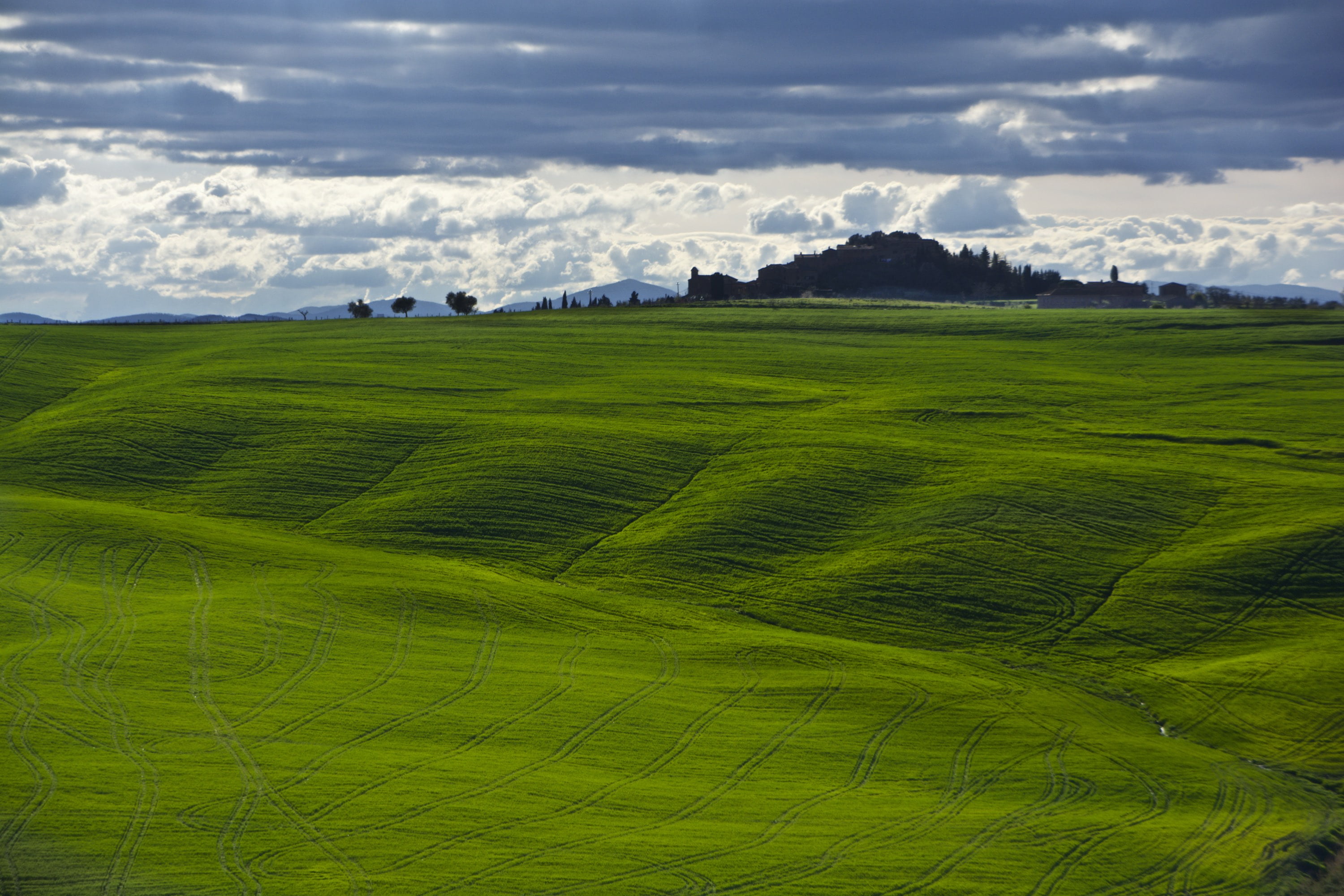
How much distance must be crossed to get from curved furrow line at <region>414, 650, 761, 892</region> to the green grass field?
0.34ft

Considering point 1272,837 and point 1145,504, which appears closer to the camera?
point 1272,837

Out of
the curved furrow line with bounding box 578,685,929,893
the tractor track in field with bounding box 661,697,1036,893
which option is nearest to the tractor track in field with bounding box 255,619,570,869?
the curved furrow line with bounding box 578,685,929,893

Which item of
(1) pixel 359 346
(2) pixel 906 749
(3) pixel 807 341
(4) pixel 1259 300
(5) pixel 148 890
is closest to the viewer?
(5) pixel 148 890

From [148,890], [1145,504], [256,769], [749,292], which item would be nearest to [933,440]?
[1145,504]

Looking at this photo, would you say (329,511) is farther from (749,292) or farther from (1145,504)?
(749,292)

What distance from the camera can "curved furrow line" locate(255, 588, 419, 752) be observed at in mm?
32688

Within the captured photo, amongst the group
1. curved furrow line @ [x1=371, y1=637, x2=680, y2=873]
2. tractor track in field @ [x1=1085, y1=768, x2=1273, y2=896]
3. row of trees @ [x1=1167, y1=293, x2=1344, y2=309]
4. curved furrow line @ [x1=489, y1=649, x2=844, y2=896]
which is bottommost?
tractor track in field @ [x1=1085, y1=768, x2=1273, y2=896]

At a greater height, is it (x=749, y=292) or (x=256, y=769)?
(x=749, y=292)

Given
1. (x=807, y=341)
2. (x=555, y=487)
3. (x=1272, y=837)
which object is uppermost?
(x=807, y=341)

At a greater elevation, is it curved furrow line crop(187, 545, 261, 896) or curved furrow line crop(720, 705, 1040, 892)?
curved furrow line crop(187, 545, 261, 896)

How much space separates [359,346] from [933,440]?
53.2m

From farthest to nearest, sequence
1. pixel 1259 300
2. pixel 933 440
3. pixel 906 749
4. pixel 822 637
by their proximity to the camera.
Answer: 1. pixel 1259 300
2. pixel 933 440
3. pixel 822 637
4. pixel 906 749

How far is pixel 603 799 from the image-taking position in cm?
3011

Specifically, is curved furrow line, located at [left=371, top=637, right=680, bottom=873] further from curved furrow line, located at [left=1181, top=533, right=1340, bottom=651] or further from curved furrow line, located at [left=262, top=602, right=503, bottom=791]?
curved furrow line, located at [left=1181, top=533, right=1340, bottom=651]
